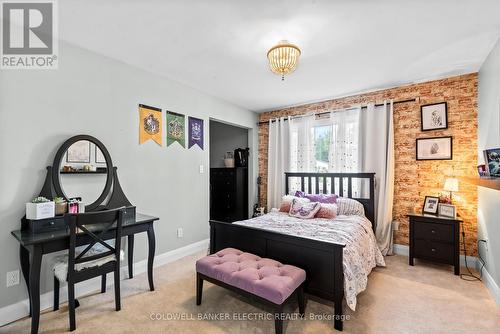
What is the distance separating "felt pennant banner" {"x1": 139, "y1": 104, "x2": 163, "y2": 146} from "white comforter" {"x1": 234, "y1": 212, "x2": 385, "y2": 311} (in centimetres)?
161

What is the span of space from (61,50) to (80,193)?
1.43 m

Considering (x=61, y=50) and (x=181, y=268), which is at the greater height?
(x=61, y=50)

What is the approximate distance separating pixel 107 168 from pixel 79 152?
0.30m

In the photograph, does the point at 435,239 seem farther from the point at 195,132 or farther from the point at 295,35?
the point at 195,132

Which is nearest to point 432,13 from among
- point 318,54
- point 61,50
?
point 318,54

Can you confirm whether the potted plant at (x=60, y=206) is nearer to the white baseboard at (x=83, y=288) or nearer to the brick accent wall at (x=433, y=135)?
the white baseboard at (x=83, y=288)

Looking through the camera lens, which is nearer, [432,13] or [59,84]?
[432,13]

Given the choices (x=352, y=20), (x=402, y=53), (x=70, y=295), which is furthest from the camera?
(x=402, y=53)

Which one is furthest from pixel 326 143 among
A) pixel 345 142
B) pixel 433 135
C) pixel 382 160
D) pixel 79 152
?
pixel 79 152

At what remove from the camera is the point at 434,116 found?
324cm

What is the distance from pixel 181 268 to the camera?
3.02 meters

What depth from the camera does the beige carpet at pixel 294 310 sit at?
6.08ft

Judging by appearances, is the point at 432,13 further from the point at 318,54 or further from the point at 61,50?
the point at 61,50

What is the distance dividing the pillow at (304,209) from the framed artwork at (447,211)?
5.10 feet
